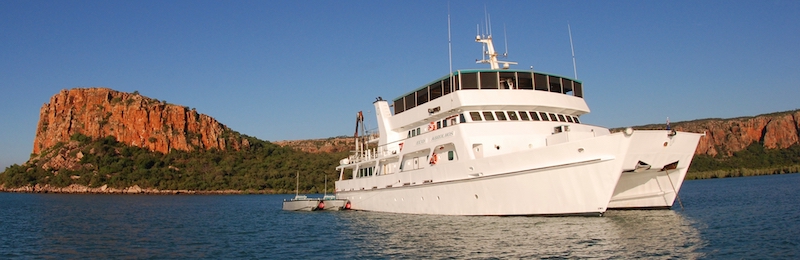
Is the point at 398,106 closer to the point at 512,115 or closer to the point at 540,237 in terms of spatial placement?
the point at 512,115

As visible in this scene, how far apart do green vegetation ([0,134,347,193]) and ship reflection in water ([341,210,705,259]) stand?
6886cm

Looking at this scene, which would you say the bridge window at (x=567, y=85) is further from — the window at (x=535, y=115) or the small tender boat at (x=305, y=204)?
the small tender boat at (x=305, y=204)

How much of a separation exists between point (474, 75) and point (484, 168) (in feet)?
14.7

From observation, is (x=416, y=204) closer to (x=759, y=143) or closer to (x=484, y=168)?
(x=484, y=168)

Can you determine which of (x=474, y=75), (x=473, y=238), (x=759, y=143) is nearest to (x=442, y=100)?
(x=474, y=75)

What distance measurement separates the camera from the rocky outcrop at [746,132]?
122812mm

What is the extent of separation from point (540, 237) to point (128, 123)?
11388 centimetres

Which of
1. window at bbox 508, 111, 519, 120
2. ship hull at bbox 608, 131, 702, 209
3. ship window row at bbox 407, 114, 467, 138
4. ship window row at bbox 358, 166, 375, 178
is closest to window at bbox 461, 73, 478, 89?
ship window row at bbox 407, 114, 467, 138

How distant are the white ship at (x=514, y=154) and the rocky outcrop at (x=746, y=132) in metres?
107

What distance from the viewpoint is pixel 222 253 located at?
1670 cm

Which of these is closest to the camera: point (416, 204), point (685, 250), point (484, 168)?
point (685, 250)

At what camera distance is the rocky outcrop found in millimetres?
122812

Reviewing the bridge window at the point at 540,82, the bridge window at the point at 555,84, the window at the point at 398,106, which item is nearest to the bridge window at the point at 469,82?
the bridge window at the point at 540,82

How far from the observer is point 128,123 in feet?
374
